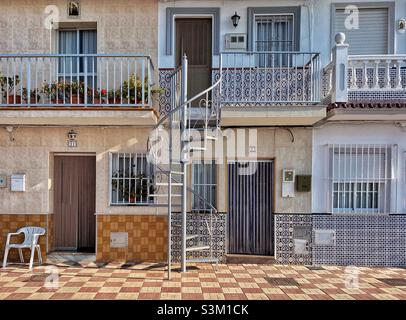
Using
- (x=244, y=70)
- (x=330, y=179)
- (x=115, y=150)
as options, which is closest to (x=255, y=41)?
(x=244, y=70)

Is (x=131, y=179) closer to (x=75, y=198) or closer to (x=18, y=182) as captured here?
(x=75, y=198)

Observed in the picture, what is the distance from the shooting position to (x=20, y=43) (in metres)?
7.68

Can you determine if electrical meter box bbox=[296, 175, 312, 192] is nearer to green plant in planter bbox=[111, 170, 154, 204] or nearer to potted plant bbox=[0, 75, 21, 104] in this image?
green plant in planter bbox=[111, 170, 154, 204]

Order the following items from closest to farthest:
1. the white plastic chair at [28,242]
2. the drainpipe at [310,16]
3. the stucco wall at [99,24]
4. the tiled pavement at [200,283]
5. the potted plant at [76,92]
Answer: the tiled pavement at [200,283], the white plastic chair at [28,242], the potted plant at [76,92], the drainpipe at [310,16], the stucco wall at [99,24]

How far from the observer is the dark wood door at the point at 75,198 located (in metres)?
8.01

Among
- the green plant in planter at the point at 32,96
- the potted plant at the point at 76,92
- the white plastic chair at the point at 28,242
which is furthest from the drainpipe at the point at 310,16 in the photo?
the white plastic chair at the point at 28,242

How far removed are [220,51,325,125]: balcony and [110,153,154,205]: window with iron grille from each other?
2237mm

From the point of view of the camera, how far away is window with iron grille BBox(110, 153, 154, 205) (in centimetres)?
760

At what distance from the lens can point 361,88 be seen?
6797 mm

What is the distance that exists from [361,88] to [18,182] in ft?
25.7

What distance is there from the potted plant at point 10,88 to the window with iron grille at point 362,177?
23.7ft

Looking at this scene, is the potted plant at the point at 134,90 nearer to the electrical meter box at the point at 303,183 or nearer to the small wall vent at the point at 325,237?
the electrical meter box at the point at 303,183

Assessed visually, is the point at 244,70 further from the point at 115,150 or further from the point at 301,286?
the point at 301,286

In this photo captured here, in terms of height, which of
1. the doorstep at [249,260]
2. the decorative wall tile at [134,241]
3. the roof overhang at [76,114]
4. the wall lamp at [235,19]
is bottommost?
the doorstep at [249,260]
